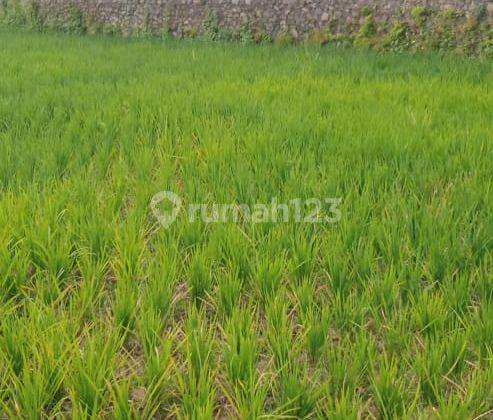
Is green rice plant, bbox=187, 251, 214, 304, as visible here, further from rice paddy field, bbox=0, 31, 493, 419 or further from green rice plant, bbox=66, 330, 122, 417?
green rice plant, bbox=66, 330, 122, 417

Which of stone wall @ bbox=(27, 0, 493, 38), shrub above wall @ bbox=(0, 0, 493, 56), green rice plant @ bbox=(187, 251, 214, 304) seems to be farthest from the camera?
stone wall @ bbox=(27, 0, 493, 38)

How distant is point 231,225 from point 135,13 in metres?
9.15

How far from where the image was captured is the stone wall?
727 centimetres

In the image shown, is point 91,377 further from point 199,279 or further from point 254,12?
point 254,12

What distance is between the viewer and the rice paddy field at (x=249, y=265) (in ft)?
4.63

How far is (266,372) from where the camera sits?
145cm

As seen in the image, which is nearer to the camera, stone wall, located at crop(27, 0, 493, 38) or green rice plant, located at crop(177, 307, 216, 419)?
green rice plant, located at crop(177, 307, 216, 419)

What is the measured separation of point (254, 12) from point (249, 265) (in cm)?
752

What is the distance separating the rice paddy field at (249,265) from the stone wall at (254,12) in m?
3.74

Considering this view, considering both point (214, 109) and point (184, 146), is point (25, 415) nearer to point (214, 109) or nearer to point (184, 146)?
point (184, 146)

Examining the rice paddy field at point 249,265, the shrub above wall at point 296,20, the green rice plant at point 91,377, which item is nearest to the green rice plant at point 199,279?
the rice paddy field at point 249,265

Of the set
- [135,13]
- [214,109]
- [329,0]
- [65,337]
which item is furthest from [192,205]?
[135,13]

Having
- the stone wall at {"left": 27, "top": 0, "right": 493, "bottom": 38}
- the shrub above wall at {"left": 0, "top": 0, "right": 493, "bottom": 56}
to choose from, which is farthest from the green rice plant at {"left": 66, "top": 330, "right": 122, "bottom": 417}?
the stone wall at {"left": 27, "top": 0, "right": 493, "bottom": 38}

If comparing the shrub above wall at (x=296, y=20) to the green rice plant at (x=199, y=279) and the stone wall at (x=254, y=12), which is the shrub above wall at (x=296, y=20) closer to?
the stone wall at (x=254, y=12)
